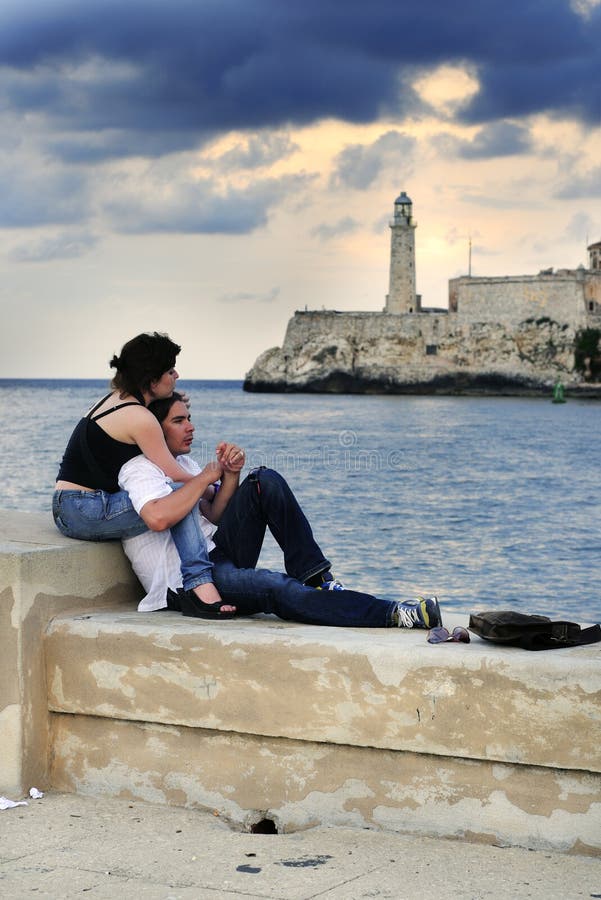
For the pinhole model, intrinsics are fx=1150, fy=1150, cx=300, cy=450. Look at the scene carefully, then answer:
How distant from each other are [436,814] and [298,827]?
355 mm

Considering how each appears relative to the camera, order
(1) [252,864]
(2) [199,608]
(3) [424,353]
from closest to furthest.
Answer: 1. (1) [252,864]
2. (2) [199,608]
3. (3) [424,353]

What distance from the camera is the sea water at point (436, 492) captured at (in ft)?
43.5

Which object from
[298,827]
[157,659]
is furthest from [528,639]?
[157,659]

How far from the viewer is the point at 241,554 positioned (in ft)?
10.7

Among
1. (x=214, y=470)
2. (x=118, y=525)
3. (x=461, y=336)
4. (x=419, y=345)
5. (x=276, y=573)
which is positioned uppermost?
(x=461, y=336)

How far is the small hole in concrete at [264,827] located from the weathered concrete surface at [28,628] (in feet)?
1.96

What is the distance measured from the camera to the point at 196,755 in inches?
114

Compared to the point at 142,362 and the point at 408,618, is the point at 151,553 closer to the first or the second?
the point at 142,362

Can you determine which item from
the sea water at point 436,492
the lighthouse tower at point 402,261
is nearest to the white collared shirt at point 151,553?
the sea water at point 436,492

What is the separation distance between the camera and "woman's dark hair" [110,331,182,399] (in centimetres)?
329

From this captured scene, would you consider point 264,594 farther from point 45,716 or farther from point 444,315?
point 444,315

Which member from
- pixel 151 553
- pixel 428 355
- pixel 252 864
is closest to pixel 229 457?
pixel 151 553

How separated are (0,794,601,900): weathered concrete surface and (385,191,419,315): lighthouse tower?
218 ft

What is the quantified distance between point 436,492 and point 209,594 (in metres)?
20.6
